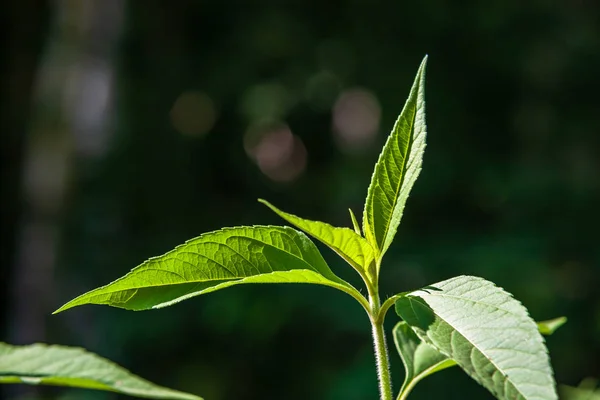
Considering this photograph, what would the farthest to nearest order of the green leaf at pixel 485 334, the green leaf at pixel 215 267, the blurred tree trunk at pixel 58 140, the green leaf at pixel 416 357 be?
the blurred tree trunk at pixel 58 140
the green leaf at pixel 416 357
the green leaf at pixel 215 267
the green leaf at pixel 485 334

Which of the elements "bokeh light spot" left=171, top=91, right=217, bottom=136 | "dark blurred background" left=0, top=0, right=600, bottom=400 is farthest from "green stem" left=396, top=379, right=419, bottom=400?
"bokeh light spot" left=171, top=91, right=217, bottom=136

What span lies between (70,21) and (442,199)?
2.37 metres

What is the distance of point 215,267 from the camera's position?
453 mm

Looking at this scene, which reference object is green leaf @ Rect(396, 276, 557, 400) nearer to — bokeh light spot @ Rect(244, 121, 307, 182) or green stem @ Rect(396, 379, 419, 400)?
green stem @ Rect(396, 379, 419, 400)

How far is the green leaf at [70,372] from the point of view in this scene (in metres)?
0.38

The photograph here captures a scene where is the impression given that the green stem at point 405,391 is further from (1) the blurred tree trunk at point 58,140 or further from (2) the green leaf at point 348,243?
(1) the blurred tree trunk at point 58,140

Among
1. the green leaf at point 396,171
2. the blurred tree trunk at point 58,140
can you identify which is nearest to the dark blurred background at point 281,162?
the blurred tree trunk at point 58,140

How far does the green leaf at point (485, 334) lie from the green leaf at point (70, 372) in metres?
0.14

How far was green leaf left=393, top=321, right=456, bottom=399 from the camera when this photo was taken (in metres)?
0.55

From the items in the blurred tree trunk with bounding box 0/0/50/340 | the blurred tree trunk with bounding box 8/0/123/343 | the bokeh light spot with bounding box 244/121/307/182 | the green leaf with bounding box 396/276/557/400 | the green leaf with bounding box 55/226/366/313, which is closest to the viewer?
the green leaf with bounding box 396/276/557/400

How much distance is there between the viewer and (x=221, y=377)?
164 inches

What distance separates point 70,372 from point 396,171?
24 centimetres

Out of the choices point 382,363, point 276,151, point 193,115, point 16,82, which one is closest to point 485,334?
point 382,363

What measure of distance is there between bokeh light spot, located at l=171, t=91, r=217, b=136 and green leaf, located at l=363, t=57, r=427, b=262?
14.9 feet
